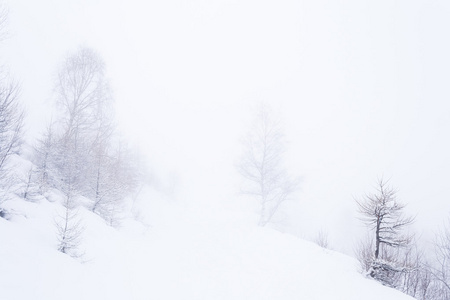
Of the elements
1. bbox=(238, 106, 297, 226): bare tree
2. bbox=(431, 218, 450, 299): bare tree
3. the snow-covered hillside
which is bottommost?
the snow-covered hillside

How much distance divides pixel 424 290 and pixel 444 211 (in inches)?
3694

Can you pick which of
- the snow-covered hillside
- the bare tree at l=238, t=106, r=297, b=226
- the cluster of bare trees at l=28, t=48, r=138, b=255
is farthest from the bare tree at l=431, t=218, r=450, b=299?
the cluster of bare trees at l=28, t=48, r=138, b=255

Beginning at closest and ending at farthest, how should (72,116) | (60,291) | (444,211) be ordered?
(60,291) < (72,116) < (444,211)

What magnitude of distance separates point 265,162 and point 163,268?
10.0 meters

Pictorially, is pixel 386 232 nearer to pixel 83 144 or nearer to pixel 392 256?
pixel 392 256

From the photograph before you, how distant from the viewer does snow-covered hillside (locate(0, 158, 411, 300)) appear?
5.69 meters

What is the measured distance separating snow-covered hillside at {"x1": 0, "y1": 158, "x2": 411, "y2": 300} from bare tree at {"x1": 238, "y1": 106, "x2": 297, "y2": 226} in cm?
398

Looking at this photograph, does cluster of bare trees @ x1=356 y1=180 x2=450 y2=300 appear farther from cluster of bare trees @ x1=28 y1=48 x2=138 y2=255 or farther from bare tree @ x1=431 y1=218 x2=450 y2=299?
cluster of bare trees @ x1=28 y1=48 x2=138 y2=255

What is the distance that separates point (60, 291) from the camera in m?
5.33

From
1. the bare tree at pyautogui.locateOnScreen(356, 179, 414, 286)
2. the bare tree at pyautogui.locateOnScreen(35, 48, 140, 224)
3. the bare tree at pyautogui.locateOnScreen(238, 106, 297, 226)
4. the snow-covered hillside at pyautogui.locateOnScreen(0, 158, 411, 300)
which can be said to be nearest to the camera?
the snow-covered hillside at pyautogui.locateOnScreen(0, 158, 411, 300)

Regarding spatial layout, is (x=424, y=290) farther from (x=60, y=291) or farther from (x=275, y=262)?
(x=60, y=291)

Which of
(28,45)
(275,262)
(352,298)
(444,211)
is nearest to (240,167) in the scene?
(275,262)

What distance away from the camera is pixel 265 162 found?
57.1 ft

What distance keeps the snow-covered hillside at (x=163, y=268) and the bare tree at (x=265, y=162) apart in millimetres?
3983
